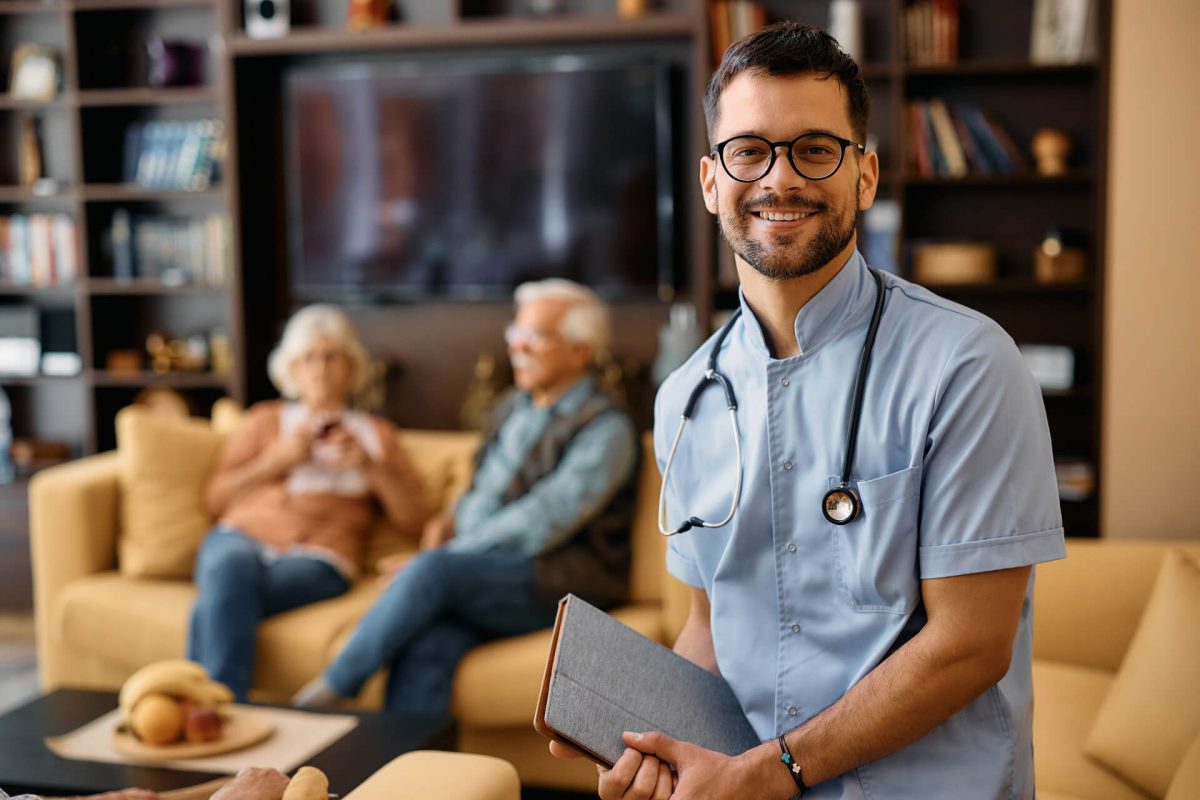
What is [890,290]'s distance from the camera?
52.1 inches

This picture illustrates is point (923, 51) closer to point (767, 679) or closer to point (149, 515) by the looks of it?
point (149, 515)

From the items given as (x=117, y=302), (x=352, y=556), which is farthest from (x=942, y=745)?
(x=117, y=302)

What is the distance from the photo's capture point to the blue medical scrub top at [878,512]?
1177mm

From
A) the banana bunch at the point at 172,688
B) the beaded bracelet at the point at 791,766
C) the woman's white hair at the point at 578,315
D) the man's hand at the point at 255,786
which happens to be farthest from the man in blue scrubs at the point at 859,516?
the woman's white hair at the point at 578,315

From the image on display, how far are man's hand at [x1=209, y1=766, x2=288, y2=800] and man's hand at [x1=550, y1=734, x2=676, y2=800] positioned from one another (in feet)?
1.57

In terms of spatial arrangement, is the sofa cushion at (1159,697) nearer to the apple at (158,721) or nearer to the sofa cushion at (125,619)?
the apple at (158,721)

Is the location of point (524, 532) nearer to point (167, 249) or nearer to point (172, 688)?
point (172, 688)

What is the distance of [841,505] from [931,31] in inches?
116

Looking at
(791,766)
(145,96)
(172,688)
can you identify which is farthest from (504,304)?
(791,766)

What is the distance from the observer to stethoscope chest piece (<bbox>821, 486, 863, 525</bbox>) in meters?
1.24

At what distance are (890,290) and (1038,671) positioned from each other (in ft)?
4.00

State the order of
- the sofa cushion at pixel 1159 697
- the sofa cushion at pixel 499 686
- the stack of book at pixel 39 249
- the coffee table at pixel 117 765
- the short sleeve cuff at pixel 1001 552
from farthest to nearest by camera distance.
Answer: the stack of book at pixel 39 249
the sofa cushion at pixel 499 686
the coffee table at pixel 117 765
the sofa cushion at pixel 1159 697
the short sleeve cuff at pixel 1001 552

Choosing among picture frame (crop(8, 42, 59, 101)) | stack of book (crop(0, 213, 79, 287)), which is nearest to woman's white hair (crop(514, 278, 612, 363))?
stack of book (crop(0, 213, 79, 287))

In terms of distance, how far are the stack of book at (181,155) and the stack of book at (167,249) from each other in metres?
0.15
